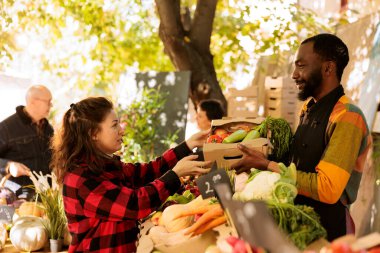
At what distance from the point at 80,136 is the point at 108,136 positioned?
14 centimetres

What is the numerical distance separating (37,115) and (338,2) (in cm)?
731

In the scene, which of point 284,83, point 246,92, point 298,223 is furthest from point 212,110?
point 298,223

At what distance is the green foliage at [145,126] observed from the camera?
6.98 m

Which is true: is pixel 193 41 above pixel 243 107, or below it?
above

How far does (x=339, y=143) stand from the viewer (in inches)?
95.1

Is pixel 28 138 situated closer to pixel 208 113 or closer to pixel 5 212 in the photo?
pixel 5 212

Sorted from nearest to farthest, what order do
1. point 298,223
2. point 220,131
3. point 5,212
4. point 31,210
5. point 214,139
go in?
point 298,223
point 214,139
point 220,131
point 5,212
point 31,210

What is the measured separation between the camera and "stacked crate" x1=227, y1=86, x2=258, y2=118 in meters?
7.02

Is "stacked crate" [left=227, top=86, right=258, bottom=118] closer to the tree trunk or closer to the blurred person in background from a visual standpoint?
the tree trunk

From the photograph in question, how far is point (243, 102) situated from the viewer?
7145 millimetres

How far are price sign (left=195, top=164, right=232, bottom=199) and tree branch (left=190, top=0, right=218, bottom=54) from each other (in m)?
4.77

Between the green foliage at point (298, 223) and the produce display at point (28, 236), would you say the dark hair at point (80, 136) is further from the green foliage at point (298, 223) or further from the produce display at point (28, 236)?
the produce display at point (28, 236)

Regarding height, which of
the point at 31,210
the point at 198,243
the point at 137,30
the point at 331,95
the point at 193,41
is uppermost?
the point at 137,30

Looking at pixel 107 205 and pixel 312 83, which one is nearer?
pixel 107 205
